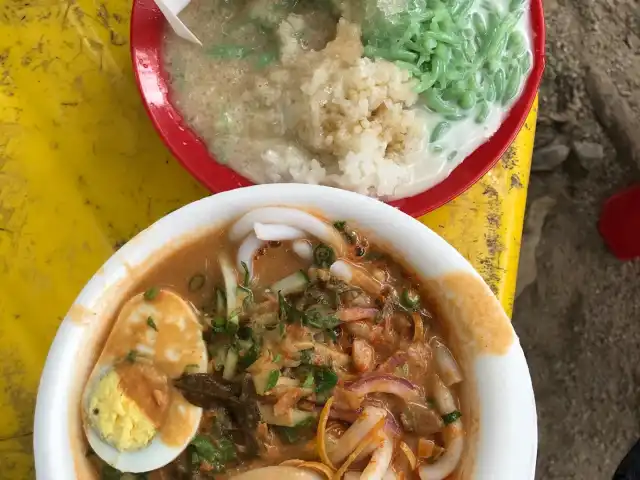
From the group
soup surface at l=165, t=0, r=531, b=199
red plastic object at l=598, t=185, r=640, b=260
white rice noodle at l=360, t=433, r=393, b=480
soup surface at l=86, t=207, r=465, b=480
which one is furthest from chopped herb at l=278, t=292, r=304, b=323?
red plastic object at l=598, t=185, r=640, b=260

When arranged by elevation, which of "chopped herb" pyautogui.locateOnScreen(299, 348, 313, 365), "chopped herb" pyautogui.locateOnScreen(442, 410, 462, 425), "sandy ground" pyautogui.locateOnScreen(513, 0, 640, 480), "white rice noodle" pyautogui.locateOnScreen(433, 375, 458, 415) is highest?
"chopped herb" pyautogui.locateOnScreen(299, 348, 313, 365)

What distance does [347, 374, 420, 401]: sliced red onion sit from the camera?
0.99 metres

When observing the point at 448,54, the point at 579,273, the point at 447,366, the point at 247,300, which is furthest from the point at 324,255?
the point at 579,273

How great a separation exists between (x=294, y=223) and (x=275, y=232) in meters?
0.03

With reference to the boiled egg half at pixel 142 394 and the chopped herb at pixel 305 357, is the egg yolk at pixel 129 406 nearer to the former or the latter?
the boiled egg half at pixel 142 394

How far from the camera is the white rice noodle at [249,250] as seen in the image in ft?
3.41

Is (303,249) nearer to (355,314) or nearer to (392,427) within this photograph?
(355,314)

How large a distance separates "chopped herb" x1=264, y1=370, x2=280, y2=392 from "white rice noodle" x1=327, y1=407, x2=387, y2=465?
0.41 ft

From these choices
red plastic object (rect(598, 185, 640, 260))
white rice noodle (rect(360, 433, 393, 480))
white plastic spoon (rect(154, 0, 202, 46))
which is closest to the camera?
white rice noodle (rect(360, 433, 393, 480))

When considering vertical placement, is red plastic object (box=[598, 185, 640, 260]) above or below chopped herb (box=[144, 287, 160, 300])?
below

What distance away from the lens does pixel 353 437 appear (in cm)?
97

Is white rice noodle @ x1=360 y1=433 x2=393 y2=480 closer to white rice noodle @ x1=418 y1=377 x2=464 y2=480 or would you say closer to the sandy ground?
white rice noodle @ x1=418 y1=377 x2=464 y2=480

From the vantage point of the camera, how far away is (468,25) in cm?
141

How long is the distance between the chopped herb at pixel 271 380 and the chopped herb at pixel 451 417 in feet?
0.84
